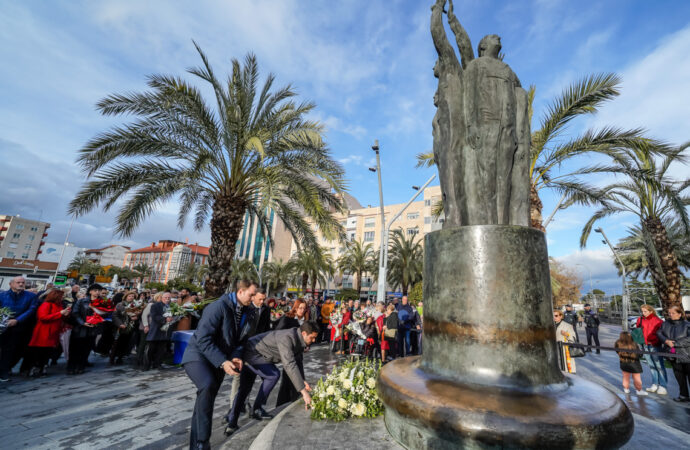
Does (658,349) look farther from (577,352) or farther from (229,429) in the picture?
(229,429)

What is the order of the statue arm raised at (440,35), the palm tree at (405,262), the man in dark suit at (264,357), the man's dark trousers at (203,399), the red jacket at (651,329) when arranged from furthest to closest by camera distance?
the palm tree at (405,262) < the red jacket at (651,329) < the man in dark suit at (264,357) < the statue arm raised at (440,35) < the man's dark trousers at (203,399)

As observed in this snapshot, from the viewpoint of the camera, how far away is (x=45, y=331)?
6094 mm

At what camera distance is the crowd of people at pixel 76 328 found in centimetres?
602

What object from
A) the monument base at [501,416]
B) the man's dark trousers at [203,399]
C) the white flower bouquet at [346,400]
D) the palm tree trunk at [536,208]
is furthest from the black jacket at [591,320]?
the man's dark trousers at [203,399]

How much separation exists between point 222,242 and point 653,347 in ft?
36.2

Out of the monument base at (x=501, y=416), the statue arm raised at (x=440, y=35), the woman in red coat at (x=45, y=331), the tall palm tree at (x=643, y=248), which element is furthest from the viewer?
the tall palm tree at (x=643, y=248)

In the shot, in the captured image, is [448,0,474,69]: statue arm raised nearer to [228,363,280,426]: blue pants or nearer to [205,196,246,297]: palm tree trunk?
[228,363,280,426]: blue pants

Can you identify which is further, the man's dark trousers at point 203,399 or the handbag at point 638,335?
the handbag at point 638,335

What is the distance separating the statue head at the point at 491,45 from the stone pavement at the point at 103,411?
15.6 feet

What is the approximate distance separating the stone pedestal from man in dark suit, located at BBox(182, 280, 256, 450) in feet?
5.75

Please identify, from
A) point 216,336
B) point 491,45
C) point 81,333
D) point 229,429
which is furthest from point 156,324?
point 491,45

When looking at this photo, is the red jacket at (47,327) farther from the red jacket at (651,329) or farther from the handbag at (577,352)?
the red jacket at (651,329)

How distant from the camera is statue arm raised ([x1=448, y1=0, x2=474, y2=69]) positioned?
3.77 m

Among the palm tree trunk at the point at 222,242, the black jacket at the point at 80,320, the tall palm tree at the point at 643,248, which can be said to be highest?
the tall palm tree at the point at 643,248
